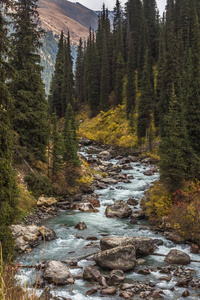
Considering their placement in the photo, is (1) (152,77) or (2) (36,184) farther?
(1) (152,77)

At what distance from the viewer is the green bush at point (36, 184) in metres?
22.4

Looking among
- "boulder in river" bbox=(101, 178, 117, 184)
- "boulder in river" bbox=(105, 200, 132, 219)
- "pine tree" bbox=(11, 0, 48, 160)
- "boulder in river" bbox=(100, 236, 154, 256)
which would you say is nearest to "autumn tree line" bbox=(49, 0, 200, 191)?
"boulder in river" bbox=(105, 200, 132, 219)

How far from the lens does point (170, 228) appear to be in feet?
58.1

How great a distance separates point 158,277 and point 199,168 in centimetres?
1133

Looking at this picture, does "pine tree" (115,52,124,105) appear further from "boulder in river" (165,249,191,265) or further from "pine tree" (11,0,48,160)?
"boulder in river" (165,249,191,265)

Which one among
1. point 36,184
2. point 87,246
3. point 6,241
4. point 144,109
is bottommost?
point 87,246

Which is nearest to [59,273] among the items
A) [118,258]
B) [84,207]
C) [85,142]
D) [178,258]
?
[118,258]

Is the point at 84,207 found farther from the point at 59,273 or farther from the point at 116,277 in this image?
the point at 116,277

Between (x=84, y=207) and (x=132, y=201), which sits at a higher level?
(x=132, y=201)

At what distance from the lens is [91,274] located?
1187 cm

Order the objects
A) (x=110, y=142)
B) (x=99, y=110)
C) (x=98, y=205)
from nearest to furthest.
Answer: (x=98, y=205) < (x=110, y=142) < (x=99, y=110)

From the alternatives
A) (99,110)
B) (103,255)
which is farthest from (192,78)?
(99,110)

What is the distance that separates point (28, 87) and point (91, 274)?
58.5 ft

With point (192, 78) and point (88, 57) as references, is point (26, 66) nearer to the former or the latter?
point (192, 78)
